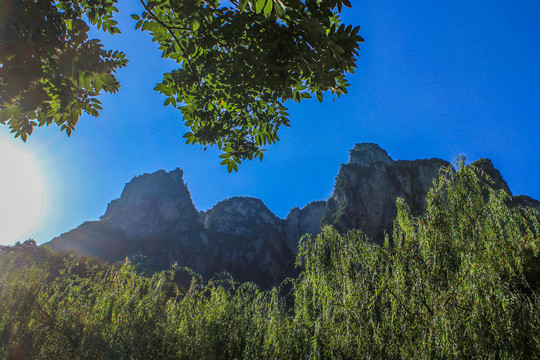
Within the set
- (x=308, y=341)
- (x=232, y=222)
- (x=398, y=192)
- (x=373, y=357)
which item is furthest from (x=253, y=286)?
(x=232, y=222)

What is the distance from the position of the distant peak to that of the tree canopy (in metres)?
66.9

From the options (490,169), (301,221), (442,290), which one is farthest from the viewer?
(301,221)

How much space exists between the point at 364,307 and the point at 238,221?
7795cm

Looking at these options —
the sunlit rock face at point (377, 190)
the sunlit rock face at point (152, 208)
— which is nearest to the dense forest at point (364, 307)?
the sunlit rock face at point (377, 190)

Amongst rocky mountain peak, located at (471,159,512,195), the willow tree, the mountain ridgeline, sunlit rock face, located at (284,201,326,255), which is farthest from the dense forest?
sunlit rock face, located at (284,201,326,255)

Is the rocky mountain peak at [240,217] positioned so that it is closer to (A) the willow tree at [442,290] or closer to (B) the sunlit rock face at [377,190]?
(B) the sunlit rock face at [377,190]

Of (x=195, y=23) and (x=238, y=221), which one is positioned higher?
(x=238, y=221)

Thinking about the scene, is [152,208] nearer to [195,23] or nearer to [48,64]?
[48,64]

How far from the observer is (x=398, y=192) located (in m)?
54.5

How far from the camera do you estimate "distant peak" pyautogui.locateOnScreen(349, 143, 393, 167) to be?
6669cm

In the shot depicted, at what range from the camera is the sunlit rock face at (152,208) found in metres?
70.6

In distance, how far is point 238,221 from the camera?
80.3 metres

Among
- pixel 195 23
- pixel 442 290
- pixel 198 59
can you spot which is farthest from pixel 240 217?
pixel 195 23

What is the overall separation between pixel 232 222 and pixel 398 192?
46.4 meters
